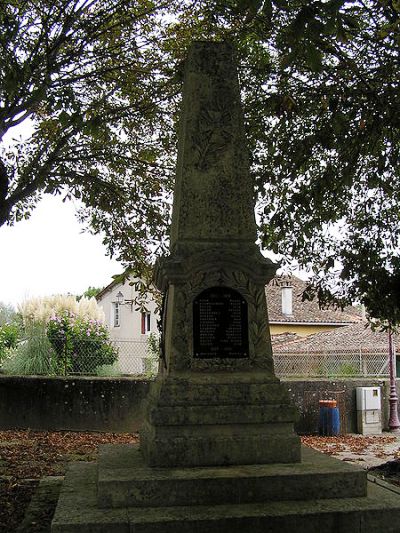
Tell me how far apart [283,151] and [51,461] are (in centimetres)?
584

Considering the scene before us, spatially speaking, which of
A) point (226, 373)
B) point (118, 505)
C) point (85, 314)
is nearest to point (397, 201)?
point (226, 373)

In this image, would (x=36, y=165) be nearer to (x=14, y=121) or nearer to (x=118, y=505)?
(x=14, y=121)

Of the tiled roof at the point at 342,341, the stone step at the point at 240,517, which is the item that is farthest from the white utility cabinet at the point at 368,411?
the tiled roof at the point at 342,341

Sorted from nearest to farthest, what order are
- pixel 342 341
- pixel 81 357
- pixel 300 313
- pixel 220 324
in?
pixel 220 324
pixel 81 357
pixel 342 341
pixel 300 313

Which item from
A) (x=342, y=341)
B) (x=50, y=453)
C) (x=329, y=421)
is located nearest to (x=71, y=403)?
(x=50, y=453)

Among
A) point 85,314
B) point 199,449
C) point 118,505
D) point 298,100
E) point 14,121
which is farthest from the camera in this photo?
point 85,314

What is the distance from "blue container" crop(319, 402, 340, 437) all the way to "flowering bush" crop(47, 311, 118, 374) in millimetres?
5281

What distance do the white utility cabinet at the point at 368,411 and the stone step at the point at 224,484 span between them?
10586 millimetres

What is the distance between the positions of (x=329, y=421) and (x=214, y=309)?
383 inches

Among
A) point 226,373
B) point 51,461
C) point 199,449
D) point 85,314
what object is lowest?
point 51,461

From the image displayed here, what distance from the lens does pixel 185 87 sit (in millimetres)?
6469

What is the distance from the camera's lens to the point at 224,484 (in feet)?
16.3

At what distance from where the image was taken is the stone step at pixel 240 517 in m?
4.52

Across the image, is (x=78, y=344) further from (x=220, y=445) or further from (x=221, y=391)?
(x=220, y=445)
